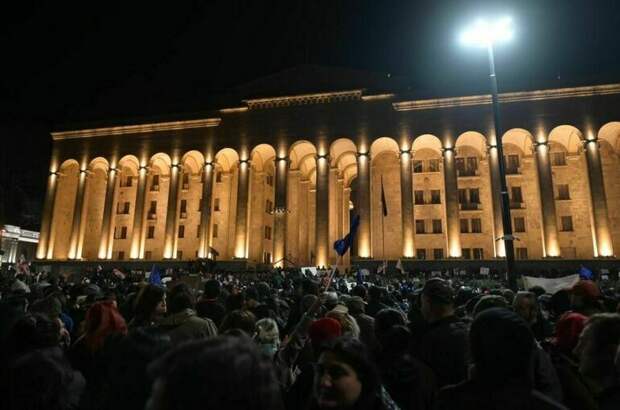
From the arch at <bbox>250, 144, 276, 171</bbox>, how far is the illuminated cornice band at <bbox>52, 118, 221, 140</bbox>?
463 cm

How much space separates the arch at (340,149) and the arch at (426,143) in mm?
5379

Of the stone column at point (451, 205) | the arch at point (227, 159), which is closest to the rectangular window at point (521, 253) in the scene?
the stone column at point (451, 205)

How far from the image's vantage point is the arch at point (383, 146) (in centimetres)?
Result: 3659

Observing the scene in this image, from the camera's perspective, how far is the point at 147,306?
4535 millimetres

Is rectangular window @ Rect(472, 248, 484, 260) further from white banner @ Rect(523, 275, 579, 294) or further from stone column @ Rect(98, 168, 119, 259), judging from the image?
stone column @ Rect(98, 168, 119, 259)

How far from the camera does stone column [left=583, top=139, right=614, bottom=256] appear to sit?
30703mm

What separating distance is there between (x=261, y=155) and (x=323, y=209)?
9.28 m

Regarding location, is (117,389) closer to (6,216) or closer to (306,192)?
(306,192)

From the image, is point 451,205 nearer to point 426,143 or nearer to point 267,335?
point 426,143

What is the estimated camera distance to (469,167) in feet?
127

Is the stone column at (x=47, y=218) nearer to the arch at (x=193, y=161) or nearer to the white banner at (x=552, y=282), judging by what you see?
the arch at (x=193, y=161)

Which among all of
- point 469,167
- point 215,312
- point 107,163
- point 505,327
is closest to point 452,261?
point 469,167

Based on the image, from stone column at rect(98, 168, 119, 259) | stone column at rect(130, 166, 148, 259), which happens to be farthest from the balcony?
stone column at rect(98, 168, 119, 259)

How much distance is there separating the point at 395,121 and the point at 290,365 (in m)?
33.9
